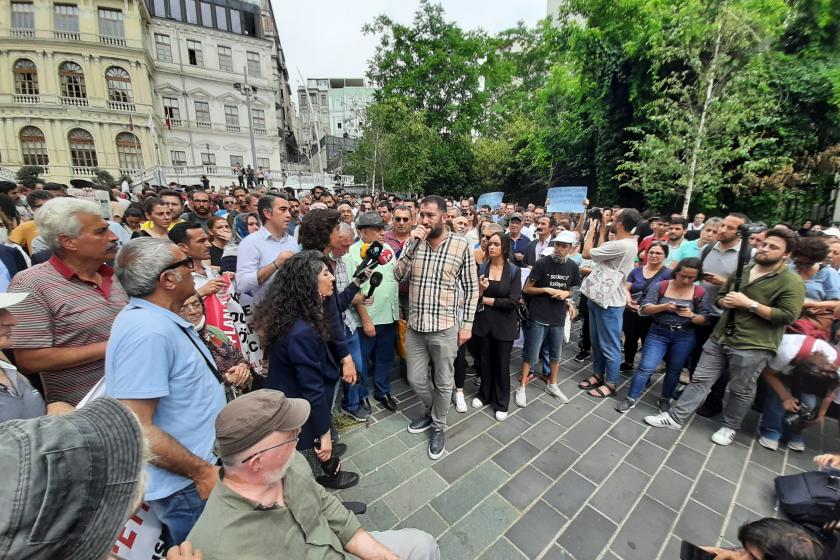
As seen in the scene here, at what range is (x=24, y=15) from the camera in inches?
1110

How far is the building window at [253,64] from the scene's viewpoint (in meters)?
37.6

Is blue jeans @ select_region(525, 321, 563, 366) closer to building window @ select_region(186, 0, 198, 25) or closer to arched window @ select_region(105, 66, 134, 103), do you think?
arched window @ select_region(105, 66, 134, 103)

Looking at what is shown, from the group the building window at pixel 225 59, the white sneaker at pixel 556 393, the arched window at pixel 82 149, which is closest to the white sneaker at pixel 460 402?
the white sneaker at pixel 556 393

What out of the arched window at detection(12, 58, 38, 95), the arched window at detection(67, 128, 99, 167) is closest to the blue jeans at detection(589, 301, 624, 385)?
the arched window at detection(67, 128, 99, 167)

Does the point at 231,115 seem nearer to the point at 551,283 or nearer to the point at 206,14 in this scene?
the point at 206,14

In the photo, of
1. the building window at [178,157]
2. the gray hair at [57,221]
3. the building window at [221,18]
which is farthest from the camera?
the building window at [221,18]

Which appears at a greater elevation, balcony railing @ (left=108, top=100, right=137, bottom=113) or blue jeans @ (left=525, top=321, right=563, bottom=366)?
balcony railing @ (left=108, top=100, right=137, bottom=113)

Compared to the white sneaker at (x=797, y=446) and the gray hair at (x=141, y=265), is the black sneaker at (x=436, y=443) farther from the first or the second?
the white sneaker at (x=797, y=446)

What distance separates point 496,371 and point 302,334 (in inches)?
89.8

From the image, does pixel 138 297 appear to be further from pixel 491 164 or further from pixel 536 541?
pixel 491 164

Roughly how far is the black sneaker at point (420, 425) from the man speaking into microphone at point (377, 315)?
409mm

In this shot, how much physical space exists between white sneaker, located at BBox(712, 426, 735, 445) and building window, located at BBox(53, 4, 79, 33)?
45.7 m

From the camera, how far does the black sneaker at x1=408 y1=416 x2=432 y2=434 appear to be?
3.46 metres

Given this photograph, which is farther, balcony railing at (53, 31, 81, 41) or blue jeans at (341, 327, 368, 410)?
balcony railing at (53, 31, 81, 41)
